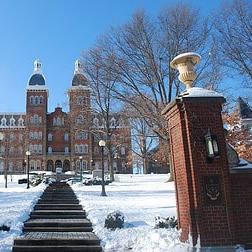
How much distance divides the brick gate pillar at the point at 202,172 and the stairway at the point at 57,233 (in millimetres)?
2331

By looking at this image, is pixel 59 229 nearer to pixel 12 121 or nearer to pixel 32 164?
pixel 32 164

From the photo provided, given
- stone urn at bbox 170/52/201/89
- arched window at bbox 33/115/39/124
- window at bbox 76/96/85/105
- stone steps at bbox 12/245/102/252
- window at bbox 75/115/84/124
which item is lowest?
stone steps at bbox 12/245/102/252

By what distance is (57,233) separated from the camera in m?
10.2

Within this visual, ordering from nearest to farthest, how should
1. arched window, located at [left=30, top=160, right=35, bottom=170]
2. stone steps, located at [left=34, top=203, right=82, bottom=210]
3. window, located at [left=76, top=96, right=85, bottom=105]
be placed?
stone steps, located at [left=34, top=203, right=82, bottom=210] < window, located at [left=76, top=96, right=85, bottom=105] < arched window, located at [left=30, top=160, right=35, bottom=170]

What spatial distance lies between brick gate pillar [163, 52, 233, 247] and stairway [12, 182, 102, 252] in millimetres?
2331

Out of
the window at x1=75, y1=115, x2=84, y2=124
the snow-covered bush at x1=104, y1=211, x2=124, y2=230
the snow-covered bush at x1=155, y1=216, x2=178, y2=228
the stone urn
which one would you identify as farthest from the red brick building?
the stone urn

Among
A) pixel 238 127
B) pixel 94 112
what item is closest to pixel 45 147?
pixel 94 112

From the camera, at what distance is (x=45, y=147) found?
74.8 meters

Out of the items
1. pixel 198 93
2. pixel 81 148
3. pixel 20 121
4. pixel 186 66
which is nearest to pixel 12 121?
pixel 20 121

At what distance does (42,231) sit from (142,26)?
17.6m

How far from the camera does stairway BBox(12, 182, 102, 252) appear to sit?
8.69 m

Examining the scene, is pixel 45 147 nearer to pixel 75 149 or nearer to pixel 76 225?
pixel 75 149

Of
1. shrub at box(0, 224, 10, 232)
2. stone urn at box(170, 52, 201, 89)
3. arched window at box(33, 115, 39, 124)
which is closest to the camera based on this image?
stone urn at box(170, 52, 201, 89)

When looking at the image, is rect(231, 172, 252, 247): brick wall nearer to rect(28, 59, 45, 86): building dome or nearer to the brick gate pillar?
the brick gate pillar
